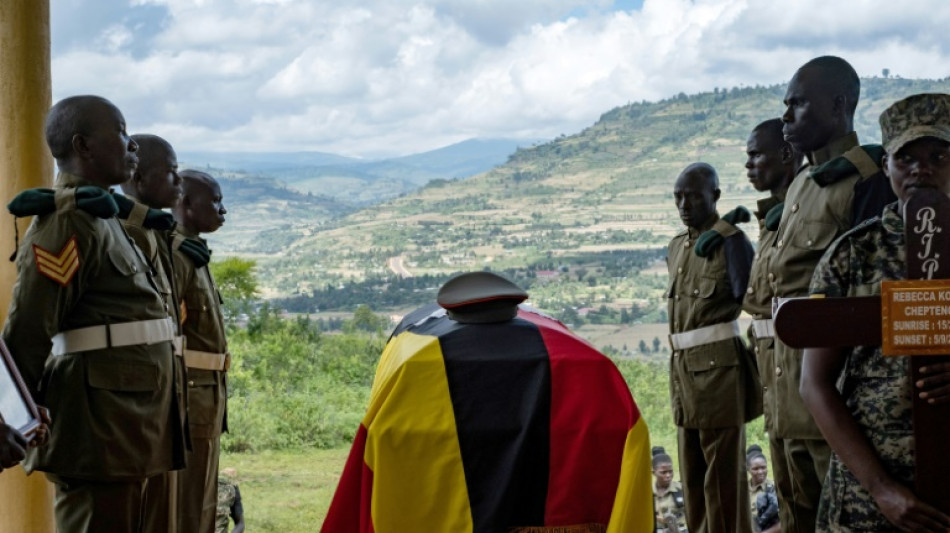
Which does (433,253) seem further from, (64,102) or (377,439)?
(377,439)

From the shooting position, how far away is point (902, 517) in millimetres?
1694

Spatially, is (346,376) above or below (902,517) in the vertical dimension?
below

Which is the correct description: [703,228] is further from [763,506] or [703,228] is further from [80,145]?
[80,145]

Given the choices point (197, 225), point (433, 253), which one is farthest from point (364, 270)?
point (197, 225)

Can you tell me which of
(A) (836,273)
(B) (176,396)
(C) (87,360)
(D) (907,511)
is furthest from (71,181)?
(D) (907,511)

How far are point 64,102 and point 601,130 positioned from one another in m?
3.98

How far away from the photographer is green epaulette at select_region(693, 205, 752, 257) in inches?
154

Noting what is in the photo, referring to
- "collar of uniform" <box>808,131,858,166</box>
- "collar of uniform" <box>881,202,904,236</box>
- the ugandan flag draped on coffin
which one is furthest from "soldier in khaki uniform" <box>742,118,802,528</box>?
"collar of uniform" <box>881,202,904,236</box>

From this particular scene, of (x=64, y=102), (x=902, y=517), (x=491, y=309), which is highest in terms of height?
(x=64, y=102)

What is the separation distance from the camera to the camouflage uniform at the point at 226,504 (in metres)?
4.31

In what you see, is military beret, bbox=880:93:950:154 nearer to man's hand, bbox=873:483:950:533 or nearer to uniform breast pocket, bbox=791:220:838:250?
man's hand, bbox=873:483:950:533

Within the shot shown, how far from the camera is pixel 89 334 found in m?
2.56

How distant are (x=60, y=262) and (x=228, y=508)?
87.1 inches

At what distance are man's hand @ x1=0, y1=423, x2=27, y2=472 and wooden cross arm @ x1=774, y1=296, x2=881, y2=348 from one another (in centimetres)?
148
